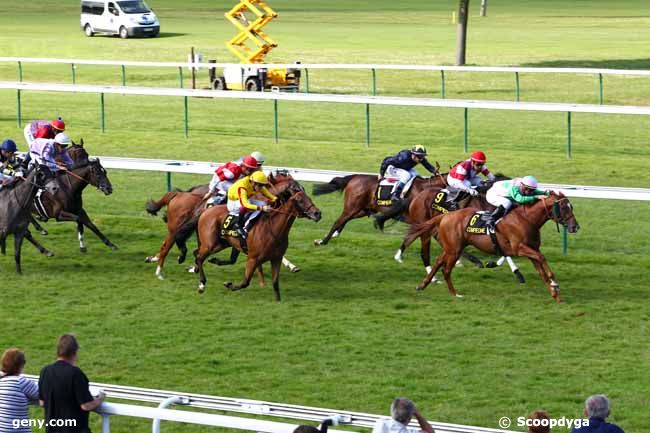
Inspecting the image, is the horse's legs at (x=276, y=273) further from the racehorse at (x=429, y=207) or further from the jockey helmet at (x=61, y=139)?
the jockey helmet at (x=61, y=139)

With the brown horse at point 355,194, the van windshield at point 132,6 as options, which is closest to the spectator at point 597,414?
the brown horse at point 355,194

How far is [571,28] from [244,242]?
139 ft

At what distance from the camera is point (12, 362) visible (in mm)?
7301

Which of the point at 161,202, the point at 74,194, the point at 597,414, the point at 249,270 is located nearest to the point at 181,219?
the point at 161,202

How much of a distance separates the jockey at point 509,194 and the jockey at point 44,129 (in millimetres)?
5719

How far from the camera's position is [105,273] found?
15.0 m

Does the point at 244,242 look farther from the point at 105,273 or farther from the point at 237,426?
the point at 237,426

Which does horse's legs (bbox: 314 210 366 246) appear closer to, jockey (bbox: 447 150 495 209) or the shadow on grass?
jockey (bbox: 447 150 495 209)

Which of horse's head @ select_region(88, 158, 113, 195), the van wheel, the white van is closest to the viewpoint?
horse's head @ select_region(88, 158, 113, 195)

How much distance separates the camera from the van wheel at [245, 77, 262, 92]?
31.0m

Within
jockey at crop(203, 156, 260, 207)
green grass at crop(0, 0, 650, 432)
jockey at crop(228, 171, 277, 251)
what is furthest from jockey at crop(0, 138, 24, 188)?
jockey at crop(228, 171, 277, 251)

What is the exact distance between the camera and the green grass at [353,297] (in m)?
10.5

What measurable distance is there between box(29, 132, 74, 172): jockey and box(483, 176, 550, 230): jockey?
17.4ft

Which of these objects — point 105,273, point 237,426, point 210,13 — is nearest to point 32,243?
point 105,273
